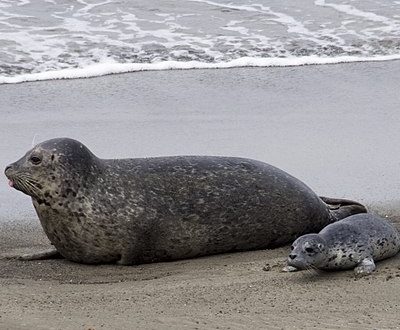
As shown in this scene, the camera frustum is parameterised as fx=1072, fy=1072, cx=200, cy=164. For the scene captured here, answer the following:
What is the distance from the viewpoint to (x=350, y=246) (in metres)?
5.65

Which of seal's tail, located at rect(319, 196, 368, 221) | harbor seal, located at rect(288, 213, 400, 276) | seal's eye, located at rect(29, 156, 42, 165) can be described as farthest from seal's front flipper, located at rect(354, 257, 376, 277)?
seal's eye, located at rect(29, 156, 42, 165)

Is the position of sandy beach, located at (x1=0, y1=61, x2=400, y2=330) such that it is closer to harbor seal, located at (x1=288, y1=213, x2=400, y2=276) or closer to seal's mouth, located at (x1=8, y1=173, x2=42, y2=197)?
harbor seal, located at (x1=288, y1=213, x2=400, y2=276)

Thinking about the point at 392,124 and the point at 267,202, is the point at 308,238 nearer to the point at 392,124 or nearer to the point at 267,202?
the point at 267,202

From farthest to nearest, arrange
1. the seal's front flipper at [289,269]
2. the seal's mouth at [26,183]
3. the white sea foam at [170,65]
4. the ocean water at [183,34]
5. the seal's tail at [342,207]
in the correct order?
the ocean water at [183,34] → the white sea foam at [170,65] → the seal's tail at [342,207] → the seal's mouth at [26,183] → the seal's front flipper at [289,269]

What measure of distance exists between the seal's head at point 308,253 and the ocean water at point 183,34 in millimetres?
5704

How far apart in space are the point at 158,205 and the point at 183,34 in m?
6.96

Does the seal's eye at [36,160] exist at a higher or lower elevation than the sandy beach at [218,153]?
higher

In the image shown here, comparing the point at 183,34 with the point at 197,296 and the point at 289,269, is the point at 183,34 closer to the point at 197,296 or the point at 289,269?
the point at 289,269

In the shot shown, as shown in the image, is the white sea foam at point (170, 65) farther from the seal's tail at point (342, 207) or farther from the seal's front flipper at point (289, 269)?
the seal's front flipper at point (289, 269)

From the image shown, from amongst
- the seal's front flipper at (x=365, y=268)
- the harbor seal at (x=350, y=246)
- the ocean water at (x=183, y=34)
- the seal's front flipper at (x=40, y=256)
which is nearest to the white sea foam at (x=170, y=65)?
the ocean water at (x=183, y=34)

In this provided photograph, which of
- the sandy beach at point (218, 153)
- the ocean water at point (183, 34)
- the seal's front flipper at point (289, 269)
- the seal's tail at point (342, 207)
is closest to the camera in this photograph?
the sandy beach at point (218, 153)

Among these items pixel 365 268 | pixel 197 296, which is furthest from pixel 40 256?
pixel 365 268

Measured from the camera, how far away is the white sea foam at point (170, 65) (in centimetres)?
1078

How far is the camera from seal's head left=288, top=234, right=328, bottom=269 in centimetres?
535
